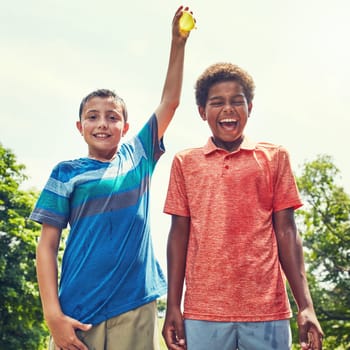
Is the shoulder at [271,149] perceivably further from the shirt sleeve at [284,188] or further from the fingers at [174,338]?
the fingers at [174,338]

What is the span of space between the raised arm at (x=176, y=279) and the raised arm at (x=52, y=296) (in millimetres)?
524

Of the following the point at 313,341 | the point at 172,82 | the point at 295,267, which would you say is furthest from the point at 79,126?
the point at 313,341

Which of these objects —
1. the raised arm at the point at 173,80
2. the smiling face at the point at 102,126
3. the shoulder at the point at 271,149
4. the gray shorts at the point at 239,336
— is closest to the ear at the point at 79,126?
the smiling face at the point at 102,126

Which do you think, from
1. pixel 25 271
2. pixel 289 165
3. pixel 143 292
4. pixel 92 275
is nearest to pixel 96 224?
pixel 92 275

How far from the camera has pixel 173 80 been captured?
13.4 feet

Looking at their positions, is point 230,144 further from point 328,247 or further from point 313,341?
point 328,247

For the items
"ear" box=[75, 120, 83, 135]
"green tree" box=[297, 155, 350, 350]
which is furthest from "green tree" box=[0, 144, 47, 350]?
"ear" box=[75, 120, 83, 135]

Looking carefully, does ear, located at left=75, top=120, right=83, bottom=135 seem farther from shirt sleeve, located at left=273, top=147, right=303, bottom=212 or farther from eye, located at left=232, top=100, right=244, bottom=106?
shirt sleeve, located at left=273, top=147, right=303, bottom=212

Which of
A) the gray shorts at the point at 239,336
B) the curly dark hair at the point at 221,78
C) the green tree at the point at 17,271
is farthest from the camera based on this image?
the green tree at the point at 17,271

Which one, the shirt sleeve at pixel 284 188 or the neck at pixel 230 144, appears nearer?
the shirt sleeve at pixel 284 188

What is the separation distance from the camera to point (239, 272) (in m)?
3.38

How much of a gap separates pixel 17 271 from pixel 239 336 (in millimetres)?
22773

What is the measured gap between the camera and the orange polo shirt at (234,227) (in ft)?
11.0

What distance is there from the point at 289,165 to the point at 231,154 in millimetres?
410
